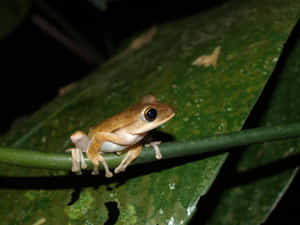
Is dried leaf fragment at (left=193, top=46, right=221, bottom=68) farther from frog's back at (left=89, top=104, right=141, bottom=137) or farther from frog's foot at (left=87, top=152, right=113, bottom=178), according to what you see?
frog's foot at (left=87, top=152, right=113, bottom=178)

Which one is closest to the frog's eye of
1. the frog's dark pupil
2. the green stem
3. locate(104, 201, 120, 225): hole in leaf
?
the frog's dark pupil

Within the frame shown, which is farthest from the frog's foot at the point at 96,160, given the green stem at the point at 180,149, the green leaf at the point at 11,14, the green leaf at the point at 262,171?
the green leaf at the point at 11,14

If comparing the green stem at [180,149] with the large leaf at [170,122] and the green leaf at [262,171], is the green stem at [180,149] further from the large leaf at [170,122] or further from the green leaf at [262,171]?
the green leaf at [262,171]

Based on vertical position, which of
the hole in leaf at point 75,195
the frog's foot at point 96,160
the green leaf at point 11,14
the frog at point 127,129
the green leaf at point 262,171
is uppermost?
the green leaf at point 11,14

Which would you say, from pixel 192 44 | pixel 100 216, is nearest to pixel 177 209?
pixel 100 216

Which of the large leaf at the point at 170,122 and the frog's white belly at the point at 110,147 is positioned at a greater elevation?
the frog's white belly at the point at 110,147

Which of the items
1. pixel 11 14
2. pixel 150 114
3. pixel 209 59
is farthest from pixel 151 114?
pixel 11 14
